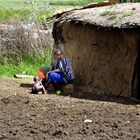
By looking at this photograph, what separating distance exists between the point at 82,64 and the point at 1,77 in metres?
3.69

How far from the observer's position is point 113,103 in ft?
41.6

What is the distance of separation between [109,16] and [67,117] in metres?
3.99

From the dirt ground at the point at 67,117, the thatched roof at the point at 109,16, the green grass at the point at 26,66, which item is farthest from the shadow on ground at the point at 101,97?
the green grass at the point at 26,66

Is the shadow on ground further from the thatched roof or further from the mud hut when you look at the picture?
the thatched roof

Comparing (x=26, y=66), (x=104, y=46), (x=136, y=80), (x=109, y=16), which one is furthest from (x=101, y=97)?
(x=26, y=66)

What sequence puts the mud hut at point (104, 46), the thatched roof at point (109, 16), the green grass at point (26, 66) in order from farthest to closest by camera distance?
1. the green grass at point (26, 66)
2. the mud hut at point (104, 46)
3. the thatched roof at point (109, 16)

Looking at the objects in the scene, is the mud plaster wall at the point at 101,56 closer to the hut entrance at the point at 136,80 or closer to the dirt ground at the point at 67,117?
the hut entrance at the point at 136,80

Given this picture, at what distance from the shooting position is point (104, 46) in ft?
46.9

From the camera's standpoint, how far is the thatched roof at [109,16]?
13.3m

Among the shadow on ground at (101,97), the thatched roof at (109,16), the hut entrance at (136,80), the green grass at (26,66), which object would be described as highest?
the thatched roof at (109,16)

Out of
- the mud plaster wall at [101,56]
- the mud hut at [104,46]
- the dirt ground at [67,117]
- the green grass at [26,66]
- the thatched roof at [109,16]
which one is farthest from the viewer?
the green grass at [26,66]

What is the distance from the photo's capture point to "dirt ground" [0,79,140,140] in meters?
9.67

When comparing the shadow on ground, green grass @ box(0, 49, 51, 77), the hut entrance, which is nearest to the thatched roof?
the hut entrance

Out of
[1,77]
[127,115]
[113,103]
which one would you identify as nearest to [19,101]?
[113,103]
